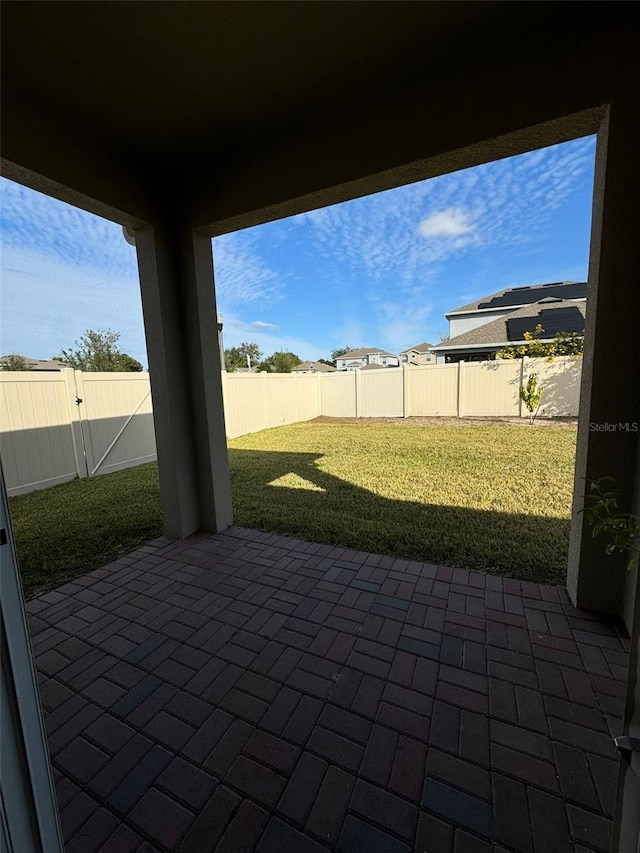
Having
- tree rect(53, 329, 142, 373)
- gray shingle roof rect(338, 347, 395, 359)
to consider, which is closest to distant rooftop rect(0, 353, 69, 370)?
tree rect(53, 329, 142, 373)

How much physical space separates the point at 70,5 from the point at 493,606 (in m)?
3.56

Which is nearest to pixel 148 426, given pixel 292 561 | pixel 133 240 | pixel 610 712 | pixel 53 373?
pixel 53 373

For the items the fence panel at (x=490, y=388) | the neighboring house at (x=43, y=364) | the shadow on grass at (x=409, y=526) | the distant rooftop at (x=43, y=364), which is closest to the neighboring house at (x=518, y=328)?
the fence panel at (x=490, y=388)

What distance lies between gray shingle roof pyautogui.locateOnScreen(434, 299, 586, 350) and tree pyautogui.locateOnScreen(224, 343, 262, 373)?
69.7 ft

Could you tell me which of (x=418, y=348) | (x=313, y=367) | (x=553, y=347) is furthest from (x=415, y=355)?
(x=553, y=347)

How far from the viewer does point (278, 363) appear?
113ft

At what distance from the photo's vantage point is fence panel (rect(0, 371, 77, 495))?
15.3 ft

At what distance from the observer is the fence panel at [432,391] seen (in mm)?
10289

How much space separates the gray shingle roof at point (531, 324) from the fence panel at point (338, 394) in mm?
5399

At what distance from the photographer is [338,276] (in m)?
24.4

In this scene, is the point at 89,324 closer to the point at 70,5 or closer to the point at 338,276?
the point at 338,276

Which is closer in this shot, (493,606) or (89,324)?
(493,606)

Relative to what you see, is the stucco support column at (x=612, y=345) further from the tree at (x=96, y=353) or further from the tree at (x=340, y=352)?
the tree at (x=340, y=352)
